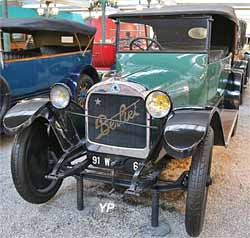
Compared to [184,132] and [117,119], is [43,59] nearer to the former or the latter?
[117,119]

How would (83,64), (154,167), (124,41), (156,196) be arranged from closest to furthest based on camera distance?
(156,196) → (154,167) → (124,41) → (83,64)

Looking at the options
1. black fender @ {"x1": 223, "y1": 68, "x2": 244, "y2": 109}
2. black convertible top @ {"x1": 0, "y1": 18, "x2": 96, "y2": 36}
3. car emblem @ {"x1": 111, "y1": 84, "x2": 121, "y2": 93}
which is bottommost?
black fender @ {"x1": 223, "y1": 68, "x2": 244, "y2": 109}

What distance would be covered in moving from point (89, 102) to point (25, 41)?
4.14 metres

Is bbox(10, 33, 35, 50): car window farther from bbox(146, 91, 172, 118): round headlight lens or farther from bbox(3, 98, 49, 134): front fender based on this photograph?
bbox(146, 91, 172, 118): round headlight lens

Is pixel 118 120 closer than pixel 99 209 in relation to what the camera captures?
Yes

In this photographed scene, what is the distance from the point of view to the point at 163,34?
343 centimetres

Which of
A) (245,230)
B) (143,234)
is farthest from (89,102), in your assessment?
(245,230)

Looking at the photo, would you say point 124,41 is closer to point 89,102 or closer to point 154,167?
point 89,102

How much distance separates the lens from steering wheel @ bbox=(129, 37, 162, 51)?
322 cm

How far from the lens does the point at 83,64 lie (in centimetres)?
604

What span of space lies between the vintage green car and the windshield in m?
0.01

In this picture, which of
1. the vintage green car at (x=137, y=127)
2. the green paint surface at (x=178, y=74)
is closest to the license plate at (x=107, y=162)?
the vintage green car at (x=137, y=127)

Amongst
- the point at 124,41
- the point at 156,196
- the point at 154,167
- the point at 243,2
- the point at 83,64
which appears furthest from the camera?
the point at 243,2

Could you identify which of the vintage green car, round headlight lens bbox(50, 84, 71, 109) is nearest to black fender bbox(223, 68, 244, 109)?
the vintage green car
